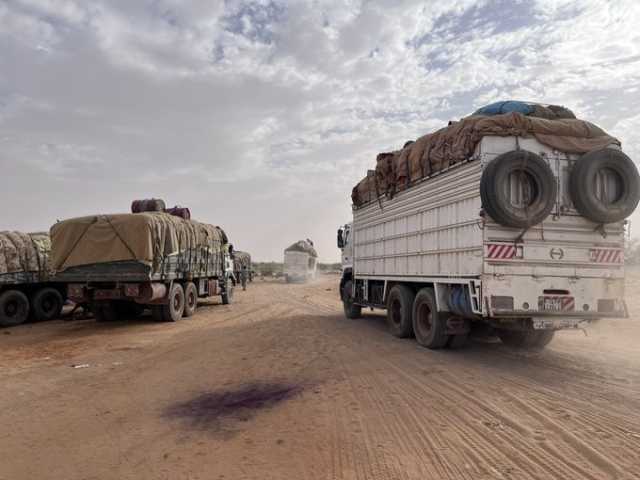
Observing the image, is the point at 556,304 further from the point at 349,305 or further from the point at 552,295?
the point at 349,305

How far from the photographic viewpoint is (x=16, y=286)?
1390cm

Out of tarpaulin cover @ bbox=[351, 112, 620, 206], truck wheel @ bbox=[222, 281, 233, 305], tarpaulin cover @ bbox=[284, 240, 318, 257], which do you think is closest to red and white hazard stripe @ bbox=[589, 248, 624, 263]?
tarpaulin cover @ bbox=[351, 112, 620, 206]

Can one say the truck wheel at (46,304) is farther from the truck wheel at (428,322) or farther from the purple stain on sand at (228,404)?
the truck wheel at (428,322)

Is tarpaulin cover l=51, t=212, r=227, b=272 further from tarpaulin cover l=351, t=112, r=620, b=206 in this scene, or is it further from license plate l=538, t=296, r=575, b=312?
Answer: license plate l=538, t=296, r=575, b=312

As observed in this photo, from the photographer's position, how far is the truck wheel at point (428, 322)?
27.8 ft

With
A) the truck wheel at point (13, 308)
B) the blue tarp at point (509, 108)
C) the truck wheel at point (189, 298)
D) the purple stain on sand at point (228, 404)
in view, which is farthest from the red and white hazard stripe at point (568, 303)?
the truck wheel at point (13, 308)

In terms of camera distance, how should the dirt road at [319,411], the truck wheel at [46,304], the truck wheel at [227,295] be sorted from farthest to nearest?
the truck wheel at [227,295] → the truck wheel at [46,304] → the dirt road at [319,411]

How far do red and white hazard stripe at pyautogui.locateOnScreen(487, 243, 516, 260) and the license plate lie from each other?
2.60 feet

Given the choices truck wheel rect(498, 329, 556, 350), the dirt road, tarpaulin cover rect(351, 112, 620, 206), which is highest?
tarpaulin cover rect(351, 112, 620, 206)

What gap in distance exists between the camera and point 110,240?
1226 cm

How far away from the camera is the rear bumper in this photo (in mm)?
6941

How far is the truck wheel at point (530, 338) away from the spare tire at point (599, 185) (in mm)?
2569

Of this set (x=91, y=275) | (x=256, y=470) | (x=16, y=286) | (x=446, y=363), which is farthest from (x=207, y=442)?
(x=16, y=286)

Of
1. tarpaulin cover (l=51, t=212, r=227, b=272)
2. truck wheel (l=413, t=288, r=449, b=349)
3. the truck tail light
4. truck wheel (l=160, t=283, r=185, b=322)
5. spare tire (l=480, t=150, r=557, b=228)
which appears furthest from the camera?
truck wheel (l=160, t=283, r=185, b=322)
